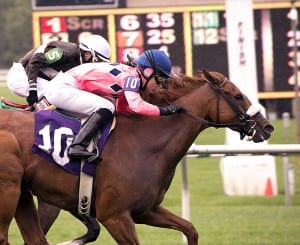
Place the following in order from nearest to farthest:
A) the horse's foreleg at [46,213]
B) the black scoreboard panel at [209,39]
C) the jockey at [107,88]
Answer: the jockey at [107,88] → the horse's foreleg at [46,213] → the black scoreboard panel at [209,39]

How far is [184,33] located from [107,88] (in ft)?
39.7

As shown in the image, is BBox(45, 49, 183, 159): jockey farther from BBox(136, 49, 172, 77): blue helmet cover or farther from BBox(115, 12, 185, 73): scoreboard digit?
BBox(115, 12, 185, 73): scoreboard digit

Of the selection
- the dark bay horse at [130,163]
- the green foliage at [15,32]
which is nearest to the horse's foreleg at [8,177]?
the dark bay horse at [130,163]

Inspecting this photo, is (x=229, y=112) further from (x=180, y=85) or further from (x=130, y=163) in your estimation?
(x=130, y=163)

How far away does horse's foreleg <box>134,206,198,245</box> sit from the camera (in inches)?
285

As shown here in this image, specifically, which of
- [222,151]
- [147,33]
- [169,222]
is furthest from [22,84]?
[147,33]

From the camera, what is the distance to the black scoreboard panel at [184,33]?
18.5 m

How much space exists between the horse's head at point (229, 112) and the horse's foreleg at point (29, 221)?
4.41 feet

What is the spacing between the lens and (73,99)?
709 cm

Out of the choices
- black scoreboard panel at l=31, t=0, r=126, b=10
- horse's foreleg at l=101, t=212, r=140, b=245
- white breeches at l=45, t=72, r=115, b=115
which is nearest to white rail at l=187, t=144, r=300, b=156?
white breeches at l=45, t=72, r=115, b=115

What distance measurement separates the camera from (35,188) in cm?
705

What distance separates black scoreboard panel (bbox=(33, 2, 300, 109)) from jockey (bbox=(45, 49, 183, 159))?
11.0m

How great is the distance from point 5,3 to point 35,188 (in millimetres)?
45285

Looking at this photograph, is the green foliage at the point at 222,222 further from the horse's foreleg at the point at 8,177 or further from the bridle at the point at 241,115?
the horse's foreleg at the point at 8,177
